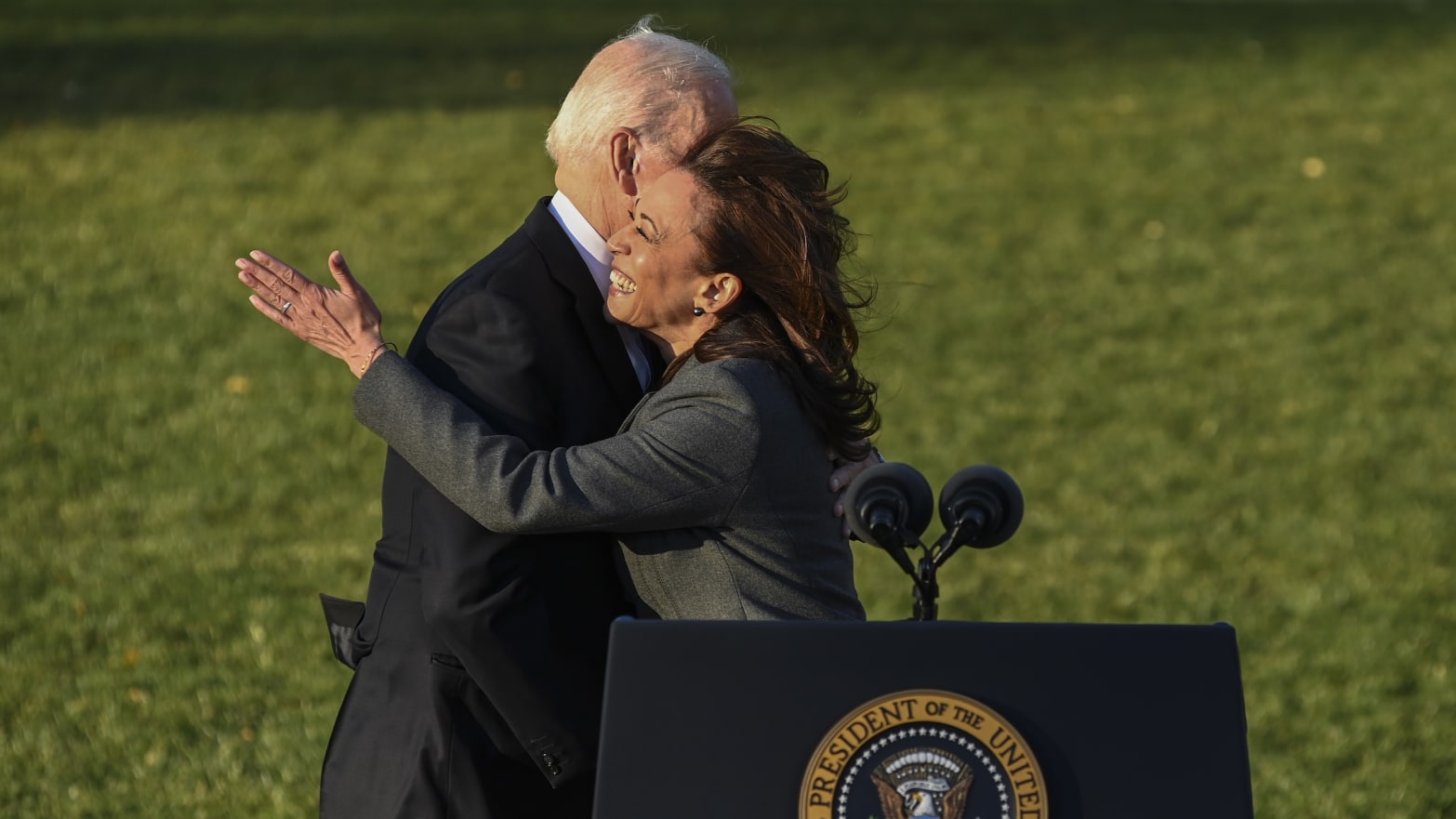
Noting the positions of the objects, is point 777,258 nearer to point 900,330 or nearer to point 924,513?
point 924,513

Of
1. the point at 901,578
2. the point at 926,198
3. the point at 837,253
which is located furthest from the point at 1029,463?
the point at 837,253

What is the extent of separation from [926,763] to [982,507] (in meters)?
0.47

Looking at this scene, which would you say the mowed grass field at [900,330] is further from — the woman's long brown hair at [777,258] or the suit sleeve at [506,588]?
the woman's long brown hair at [777,258]

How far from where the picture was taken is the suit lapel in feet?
9.87

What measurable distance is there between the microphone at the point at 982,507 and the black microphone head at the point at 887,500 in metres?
0.04

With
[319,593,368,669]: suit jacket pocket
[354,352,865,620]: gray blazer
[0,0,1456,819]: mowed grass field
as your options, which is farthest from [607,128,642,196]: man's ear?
[0,0,1456,819]: mowed grass field

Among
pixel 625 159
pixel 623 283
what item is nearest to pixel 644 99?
pixel 625 159

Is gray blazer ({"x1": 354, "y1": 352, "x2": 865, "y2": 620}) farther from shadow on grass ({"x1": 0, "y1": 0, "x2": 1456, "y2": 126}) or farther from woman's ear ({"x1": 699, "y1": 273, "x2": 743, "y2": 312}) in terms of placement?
shadow on grass ({"x1": 0, "y1": 0, "x2": 1456, "y2": 126})

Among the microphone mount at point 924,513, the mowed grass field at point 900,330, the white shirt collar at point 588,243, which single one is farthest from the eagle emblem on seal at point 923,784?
the mowed grass field at point 900,330

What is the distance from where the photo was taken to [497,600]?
287cm

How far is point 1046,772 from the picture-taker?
2.30m

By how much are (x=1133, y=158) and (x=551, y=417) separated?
10345 mm

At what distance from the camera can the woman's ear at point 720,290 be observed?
284cm

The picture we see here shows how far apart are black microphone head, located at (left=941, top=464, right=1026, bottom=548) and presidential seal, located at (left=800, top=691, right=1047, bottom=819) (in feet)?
1.27
